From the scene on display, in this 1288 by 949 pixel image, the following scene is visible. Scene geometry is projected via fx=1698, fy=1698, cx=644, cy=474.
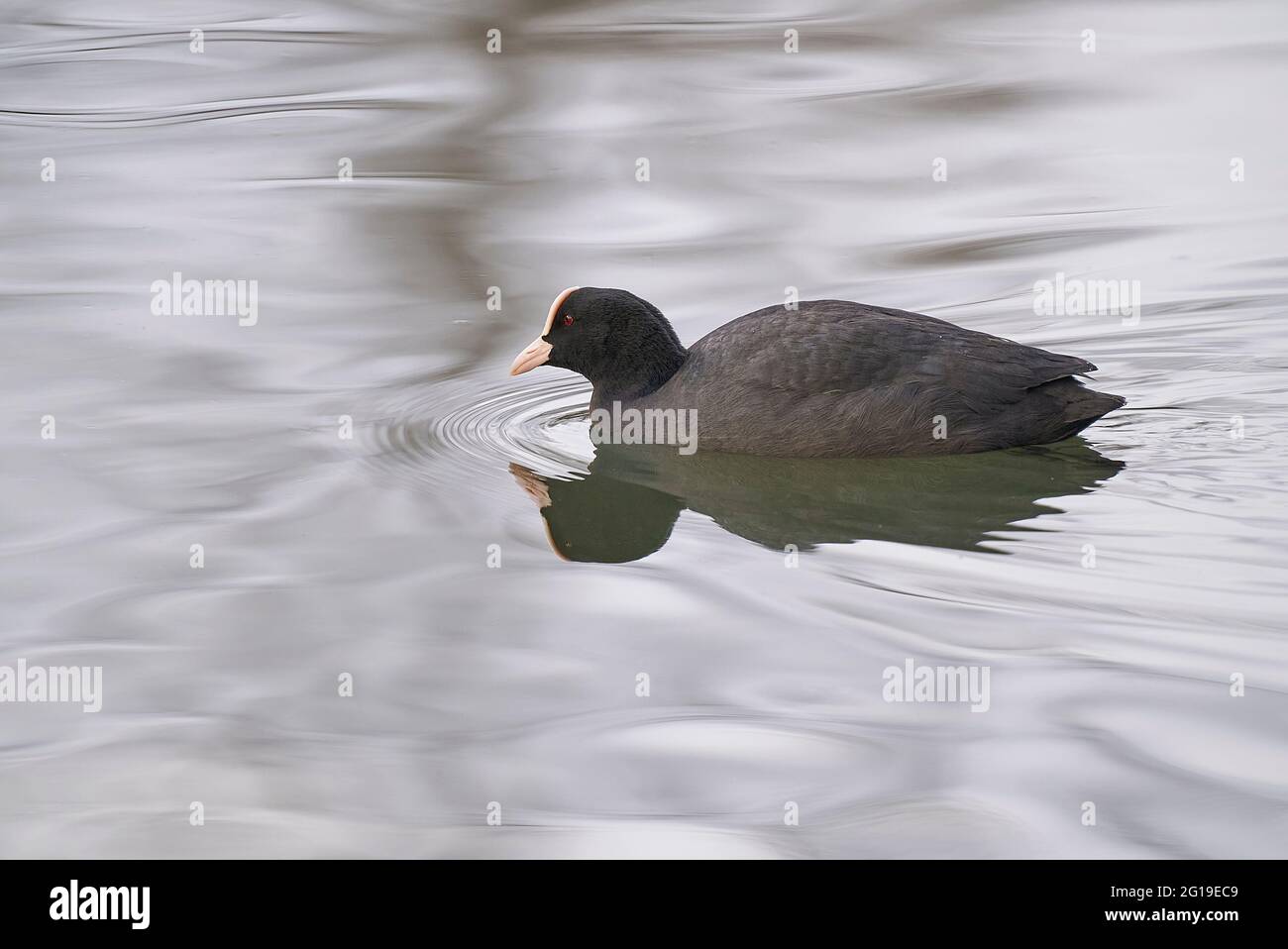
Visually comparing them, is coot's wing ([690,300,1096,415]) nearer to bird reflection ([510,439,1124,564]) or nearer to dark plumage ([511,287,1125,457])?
dark plumage ([511,287,1125,457])

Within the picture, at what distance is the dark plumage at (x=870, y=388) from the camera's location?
7.29m

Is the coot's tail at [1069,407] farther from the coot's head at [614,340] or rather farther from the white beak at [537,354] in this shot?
the white beak at [537,354]

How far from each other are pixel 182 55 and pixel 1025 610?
36.6ft

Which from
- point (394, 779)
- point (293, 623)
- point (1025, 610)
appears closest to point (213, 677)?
point (293, 623)

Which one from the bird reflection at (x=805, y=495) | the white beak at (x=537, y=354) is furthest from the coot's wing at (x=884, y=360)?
the white beak at (x=537, y=354)

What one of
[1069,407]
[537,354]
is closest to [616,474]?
[537,354]

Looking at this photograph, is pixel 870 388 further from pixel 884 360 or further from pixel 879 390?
pixel 884 360

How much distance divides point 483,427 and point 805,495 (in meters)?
1.85

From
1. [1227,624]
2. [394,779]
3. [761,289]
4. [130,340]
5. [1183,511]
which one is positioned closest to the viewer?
[394,779]

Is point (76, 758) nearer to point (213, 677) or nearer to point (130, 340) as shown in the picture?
point (213, 677)

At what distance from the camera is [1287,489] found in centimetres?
671

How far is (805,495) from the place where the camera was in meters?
7.18

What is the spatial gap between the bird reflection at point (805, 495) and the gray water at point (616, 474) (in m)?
0.03

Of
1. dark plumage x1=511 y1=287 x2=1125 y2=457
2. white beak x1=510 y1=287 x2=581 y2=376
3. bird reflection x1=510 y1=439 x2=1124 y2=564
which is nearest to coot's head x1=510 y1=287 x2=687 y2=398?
white beak x1=510 y1=287 x2=581 y2=376
